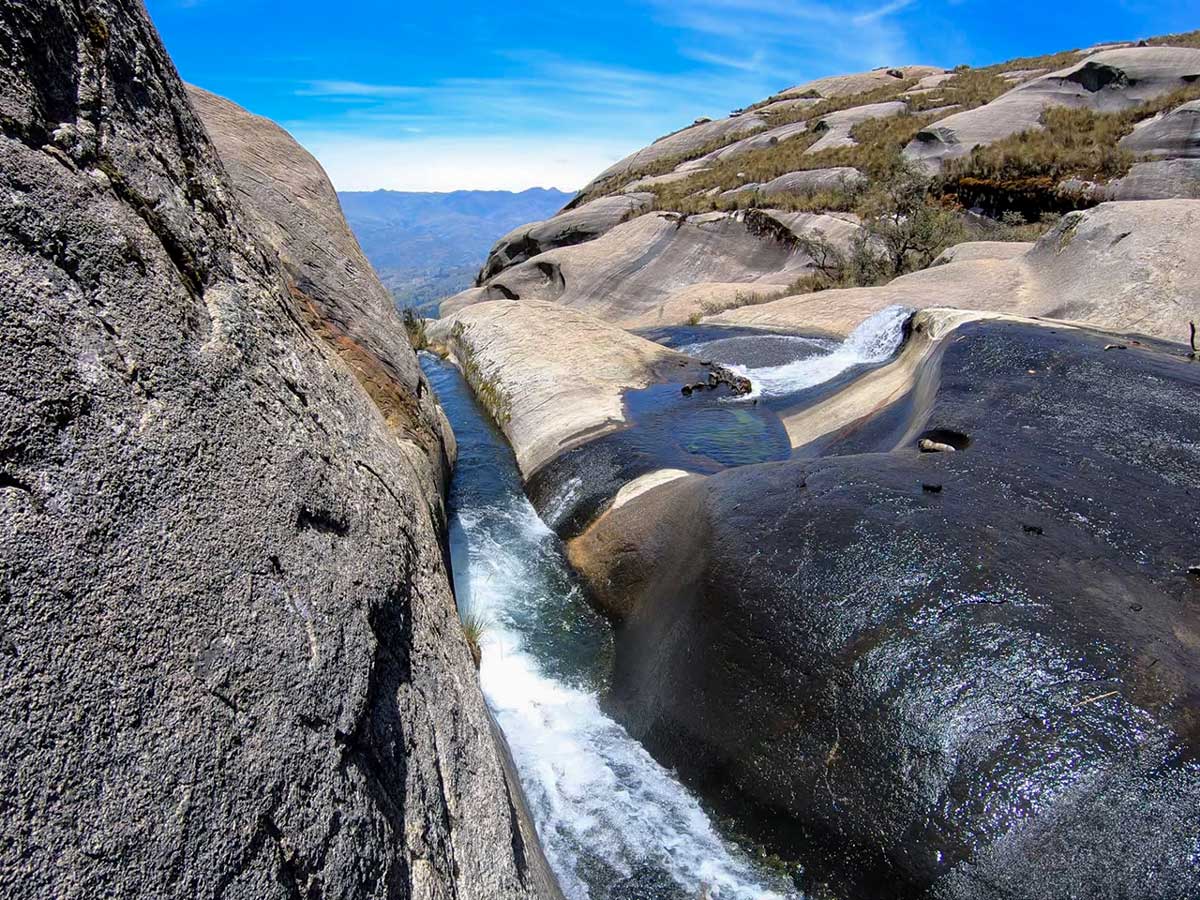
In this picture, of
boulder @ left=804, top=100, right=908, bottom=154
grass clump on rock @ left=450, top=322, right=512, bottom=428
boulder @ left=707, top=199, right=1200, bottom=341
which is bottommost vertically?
grass clump on rock @ left=450, top=322, right=512, bottom=428

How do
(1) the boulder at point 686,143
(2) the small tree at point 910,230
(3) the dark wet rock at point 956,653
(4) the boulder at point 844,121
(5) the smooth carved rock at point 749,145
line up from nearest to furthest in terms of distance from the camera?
(3) the dark wet rock at point 956,653
(2) the small tree at point 910,230
(4) the boulder at point 844,121
(5) the smooth carved rock at point 749,145
(1) the boulder at point 686,143

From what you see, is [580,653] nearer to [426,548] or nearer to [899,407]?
[426,548]

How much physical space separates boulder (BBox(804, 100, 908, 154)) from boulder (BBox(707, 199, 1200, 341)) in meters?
21.3

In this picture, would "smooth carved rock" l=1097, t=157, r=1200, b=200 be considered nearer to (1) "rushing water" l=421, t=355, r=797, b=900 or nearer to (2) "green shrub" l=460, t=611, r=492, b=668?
(1) "rushing water" l=421, t=355, r=797, b=900

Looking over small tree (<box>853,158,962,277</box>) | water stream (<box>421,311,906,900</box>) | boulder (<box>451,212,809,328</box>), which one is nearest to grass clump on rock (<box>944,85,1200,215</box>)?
small tree (<box>853,158,962,277</box>)

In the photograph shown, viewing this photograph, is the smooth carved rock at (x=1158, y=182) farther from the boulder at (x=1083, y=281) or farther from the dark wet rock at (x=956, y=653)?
the dark wet rock at (x=956, y=653)

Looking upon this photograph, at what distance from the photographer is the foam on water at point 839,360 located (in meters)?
11.9

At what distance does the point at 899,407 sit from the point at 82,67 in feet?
24.8

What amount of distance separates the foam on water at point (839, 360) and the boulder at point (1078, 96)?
60.8 ft

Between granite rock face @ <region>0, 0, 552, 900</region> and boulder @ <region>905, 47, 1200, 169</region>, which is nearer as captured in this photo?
granite rock face @ <region>0, 0, 552, 900</region>

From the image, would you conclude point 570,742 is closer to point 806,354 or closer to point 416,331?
point 806,354

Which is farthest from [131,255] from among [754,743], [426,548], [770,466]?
[770,466]

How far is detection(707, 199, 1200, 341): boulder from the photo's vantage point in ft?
33.7

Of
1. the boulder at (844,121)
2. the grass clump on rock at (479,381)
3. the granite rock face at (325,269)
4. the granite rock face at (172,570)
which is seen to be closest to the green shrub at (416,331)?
the grass clump on rock at (479,381)
